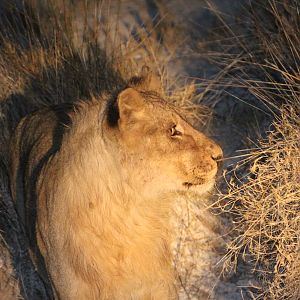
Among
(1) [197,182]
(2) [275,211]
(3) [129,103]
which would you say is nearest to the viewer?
(3) [129,103]

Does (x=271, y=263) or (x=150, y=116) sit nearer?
(x=150, y=116)

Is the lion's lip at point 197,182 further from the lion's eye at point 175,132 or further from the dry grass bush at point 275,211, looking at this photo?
the dry grass bush at point 275,211

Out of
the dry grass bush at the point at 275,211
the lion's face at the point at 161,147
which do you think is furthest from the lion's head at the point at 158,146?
the dry grass bush at the point at 275,211

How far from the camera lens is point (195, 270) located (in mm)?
4551

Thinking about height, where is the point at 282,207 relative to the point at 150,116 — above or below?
below

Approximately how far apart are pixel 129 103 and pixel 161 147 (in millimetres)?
281

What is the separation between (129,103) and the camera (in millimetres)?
3027

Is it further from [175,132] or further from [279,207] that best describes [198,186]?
[279,207]

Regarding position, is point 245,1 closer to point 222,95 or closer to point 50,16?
point 222,95

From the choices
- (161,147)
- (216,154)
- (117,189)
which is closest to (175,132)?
(161,147)

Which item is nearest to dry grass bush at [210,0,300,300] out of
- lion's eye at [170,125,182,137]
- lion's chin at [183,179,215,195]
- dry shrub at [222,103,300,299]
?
dry shrub at [222,103,300,299]

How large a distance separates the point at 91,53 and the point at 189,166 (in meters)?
2.43

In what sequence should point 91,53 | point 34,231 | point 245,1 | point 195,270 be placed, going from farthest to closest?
point 245,1 < point 91,53 < point 195,270 < point 34,231

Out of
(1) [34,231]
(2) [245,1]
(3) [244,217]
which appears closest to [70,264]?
(1) [34,231]
